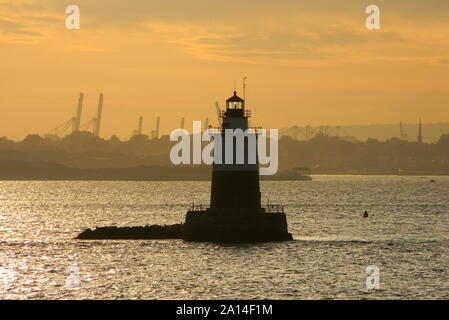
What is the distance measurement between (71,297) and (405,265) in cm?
2350

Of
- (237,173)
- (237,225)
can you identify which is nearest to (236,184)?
(237,173)

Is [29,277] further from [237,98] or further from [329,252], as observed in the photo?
[329,252]

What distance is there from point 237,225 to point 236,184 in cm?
271

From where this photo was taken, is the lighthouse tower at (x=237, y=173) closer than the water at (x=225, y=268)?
No

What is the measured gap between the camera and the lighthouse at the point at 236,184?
56156 mm

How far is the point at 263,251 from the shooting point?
5562 cm

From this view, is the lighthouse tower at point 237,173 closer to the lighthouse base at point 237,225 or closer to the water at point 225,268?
the lighthouse base at point 237,225

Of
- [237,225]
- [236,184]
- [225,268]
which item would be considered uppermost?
[236,184]

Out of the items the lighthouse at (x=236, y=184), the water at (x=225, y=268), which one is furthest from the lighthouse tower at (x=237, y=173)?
the water at (x=225, y=268)

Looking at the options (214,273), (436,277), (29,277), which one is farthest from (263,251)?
(29,277)

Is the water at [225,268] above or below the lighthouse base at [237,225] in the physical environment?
below

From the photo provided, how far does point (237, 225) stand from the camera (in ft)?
185

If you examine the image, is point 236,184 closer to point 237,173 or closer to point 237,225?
point 237,173

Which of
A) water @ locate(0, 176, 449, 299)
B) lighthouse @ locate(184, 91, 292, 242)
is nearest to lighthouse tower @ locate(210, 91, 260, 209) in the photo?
lighthouse @ locate(184, 91, 292, 242)
